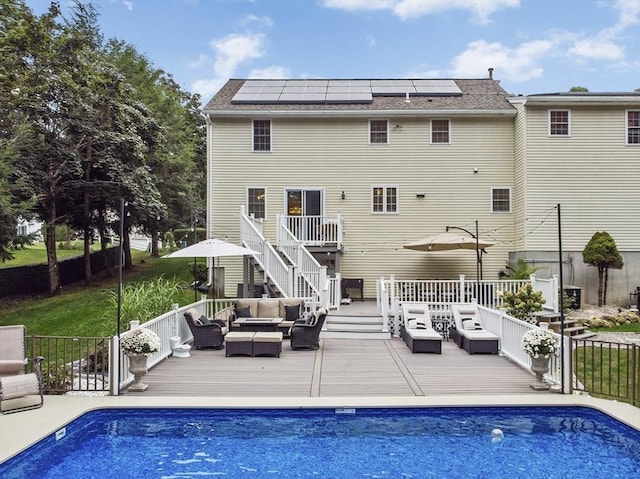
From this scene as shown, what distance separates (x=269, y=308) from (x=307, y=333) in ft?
7.53

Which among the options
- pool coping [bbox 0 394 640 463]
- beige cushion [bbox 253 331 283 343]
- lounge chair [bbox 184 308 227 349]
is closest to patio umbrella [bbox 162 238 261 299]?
lounge chair [bbox 184 308 227 349]

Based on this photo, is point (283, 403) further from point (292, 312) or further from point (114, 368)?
point (292, 312)

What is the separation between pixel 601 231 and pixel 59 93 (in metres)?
20.1

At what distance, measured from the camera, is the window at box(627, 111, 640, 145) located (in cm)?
1669

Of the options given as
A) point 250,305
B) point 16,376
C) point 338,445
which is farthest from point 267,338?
point 16,376

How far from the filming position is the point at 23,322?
47.4 feet

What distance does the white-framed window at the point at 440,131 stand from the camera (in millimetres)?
17797

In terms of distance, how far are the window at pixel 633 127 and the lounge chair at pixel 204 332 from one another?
51.3 feet

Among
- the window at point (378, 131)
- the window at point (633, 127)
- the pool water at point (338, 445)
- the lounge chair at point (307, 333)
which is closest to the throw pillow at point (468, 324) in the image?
the lounge chair at point (307, 333)

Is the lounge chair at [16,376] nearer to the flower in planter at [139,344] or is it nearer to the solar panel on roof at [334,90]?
the flower in planter at [139,344]

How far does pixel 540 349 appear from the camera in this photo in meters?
7.79

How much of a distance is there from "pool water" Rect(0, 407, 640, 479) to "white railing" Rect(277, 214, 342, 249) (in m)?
9.62

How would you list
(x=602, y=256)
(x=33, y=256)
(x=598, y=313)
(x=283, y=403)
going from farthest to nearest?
(x=33, y=256), (x=602, y=256), (x=598, y=313), (x=283, y=403)

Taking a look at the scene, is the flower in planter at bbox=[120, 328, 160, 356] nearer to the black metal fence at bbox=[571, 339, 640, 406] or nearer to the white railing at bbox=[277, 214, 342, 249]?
the black metal fence at bbox=[571, 339, 640, 406]
